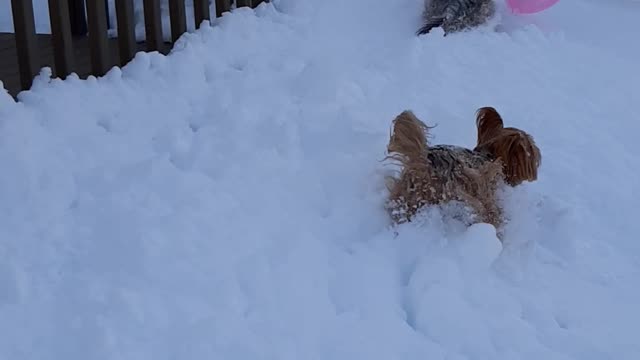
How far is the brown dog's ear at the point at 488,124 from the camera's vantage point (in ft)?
10.8

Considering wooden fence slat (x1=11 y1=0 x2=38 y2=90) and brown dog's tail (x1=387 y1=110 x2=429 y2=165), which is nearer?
brown dog's tail (x1=387 y1=110 x2=429 y2=165)

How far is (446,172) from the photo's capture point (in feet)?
9.80

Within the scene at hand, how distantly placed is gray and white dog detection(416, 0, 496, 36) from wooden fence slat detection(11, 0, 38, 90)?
104 inches

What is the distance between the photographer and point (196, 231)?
2.70m

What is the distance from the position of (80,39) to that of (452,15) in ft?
7.87

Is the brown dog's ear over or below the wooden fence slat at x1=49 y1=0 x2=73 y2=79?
below

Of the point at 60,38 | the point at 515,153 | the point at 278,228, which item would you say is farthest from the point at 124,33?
the point at 515,153

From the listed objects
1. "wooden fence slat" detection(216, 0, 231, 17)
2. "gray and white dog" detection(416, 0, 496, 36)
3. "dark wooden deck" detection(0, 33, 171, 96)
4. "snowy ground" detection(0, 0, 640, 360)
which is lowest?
"snowy ground" detection(0, 0, 640, 360)

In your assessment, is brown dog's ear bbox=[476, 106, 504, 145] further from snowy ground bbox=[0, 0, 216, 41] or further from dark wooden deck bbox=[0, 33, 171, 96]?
snowy ground bbox=[0, 0, 216, 41]

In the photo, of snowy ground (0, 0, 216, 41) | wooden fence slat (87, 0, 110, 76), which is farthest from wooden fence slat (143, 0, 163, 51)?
snowy ground (0, 0, 216, 41)

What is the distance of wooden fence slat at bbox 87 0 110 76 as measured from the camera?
3754mm

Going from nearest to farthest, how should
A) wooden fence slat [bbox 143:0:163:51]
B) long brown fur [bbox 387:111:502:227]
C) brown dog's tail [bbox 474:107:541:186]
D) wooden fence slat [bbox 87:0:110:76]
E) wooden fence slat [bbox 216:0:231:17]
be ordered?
1. long brown fur [bbox 387:111:502:227]
2. brown dog's tail [bbox 474:107:541:186]
3. wooden fence slat [bbox 87:0:110:76]
4. wooden fence slat [bbox 143:0:163:51]
5. wooden fence slat [bbox 216:0:231:17]

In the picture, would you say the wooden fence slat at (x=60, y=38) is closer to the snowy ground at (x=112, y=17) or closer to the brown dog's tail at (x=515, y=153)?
the snowy ground at (x=112, y=17)

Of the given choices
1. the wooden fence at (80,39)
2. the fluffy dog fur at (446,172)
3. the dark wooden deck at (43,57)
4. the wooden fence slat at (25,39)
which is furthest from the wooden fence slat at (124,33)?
Answer: the fluffy dog fur at (446,172)
